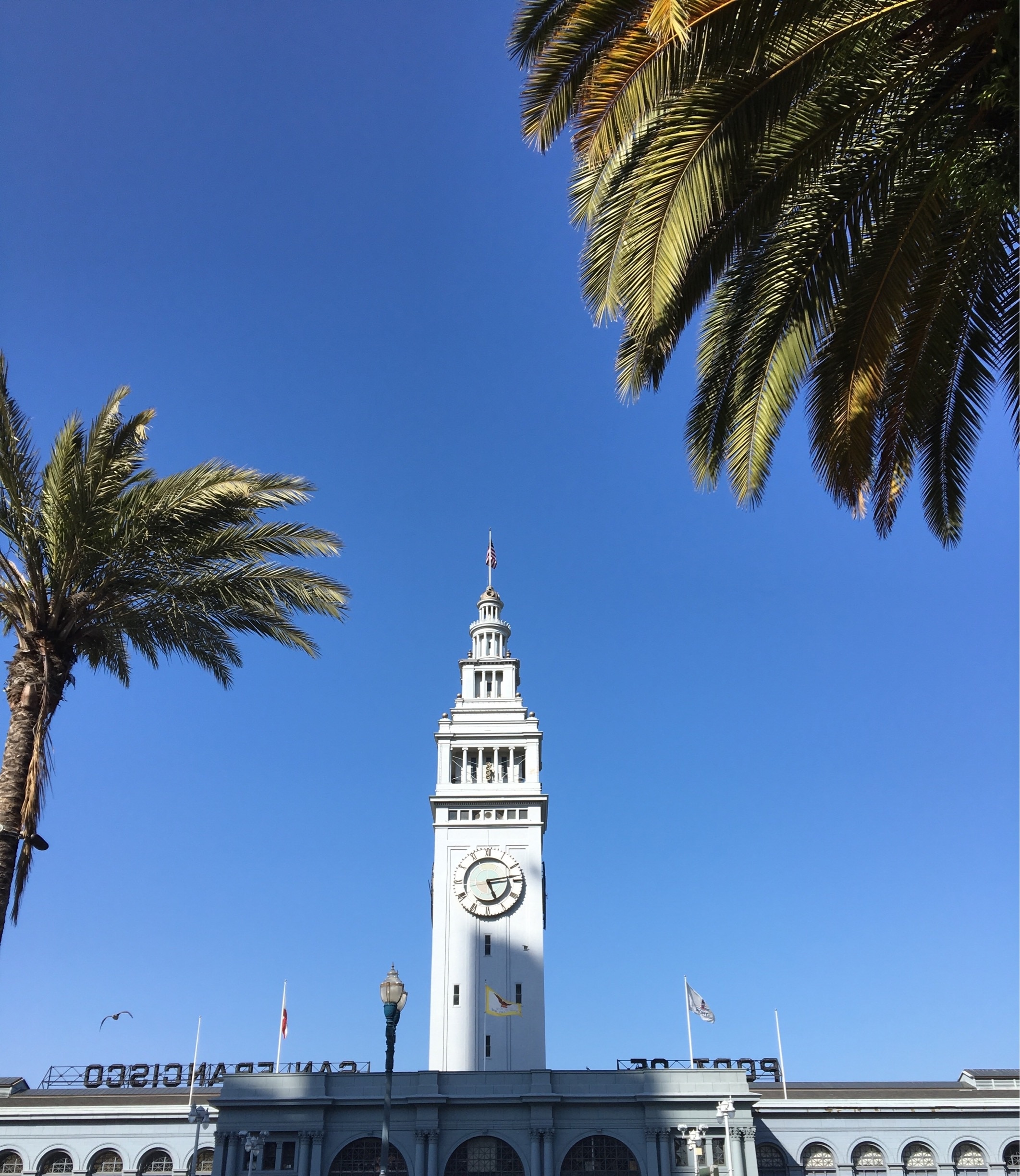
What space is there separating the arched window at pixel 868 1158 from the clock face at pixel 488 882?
2330cm

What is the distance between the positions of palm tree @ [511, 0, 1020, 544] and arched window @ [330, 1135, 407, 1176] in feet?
157

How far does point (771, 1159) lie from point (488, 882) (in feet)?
71.2

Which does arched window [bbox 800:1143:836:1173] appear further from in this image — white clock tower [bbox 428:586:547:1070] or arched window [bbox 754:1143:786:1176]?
white clock tower [bbox 428:586:547:1070]

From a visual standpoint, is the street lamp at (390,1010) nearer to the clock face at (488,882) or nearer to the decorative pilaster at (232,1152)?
the decorative pilaster at (232,1152)

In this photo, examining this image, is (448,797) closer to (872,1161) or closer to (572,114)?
(872,1161)

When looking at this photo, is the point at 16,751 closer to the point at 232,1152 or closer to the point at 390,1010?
the point at 390,1010

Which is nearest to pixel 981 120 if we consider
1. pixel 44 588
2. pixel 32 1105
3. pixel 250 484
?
pixel 250 484

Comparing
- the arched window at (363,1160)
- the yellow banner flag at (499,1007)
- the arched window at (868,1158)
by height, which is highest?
the yellow banner flag at (499,1007)

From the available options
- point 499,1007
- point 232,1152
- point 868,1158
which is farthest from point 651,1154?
point 232,1152

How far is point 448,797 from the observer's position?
6881 centimetres

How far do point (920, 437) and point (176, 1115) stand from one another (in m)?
61.0

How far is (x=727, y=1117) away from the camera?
54531mm

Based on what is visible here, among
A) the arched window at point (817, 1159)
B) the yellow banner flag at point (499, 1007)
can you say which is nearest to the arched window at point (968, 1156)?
the arched window at point (817, 1159)

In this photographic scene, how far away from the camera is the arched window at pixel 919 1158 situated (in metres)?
61.6
